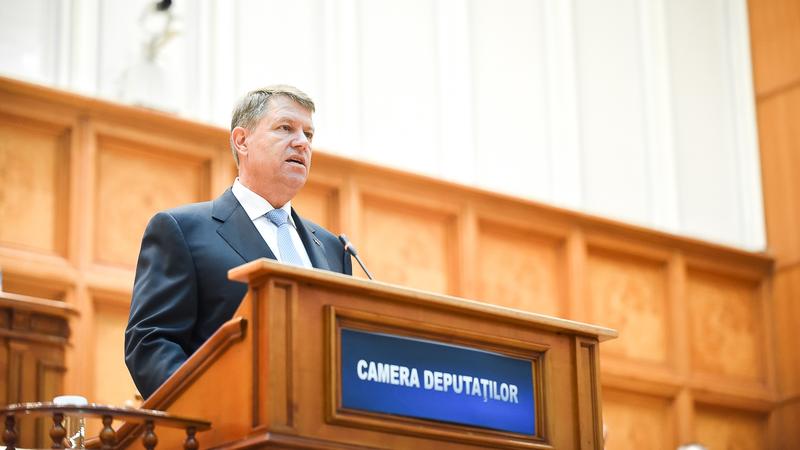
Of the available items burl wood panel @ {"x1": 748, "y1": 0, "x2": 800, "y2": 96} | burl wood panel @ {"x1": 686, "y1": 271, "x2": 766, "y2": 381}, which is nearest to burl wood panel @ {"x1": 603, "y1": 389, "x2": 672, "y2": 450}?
burl wood panel @ {"x1": 686, "y1": 271, "x2": 766, "y2": 381}

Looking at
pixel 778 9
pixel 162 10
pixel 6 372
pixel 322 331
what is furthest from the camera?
pixel 778 9

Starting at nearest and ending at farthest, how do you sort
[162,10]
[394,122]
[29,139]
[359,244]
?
[29,139]
[162,10]
[359,244]
[394,122]

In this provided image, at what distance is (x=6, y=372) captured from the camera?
17.7 feet

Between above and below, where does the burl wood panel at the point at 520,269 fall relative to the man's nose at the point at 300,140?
above

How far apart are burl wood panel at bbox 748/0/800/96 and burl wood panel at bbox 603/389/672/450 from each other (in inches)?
98.4

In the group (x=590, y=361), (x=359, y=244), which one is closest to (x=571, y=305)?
(x=359, y=244)

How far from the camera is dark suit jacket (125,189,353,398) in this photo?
3143 millimetres

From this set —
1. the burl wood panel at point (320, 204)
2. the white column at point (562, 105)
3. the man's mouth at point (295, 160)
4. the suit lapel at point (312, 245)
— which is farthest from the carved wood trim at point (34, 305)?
the white column at point (562, 105)

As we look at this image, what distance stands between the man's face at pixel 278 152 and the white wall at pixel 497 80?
365cm

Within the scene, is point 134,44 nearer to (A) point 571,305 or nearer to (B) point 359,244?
(B) point 359,244

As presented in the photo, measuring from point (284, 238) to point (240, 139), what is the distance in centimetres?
35

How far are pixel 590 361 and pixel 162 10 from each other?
Answer: 14.6ft

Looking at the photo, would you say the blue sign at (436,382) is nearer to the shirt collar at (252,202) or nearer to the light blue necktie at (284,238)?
the light blue necktie at (284,238)

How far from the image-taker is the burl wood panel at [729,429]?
9070 millimetres
